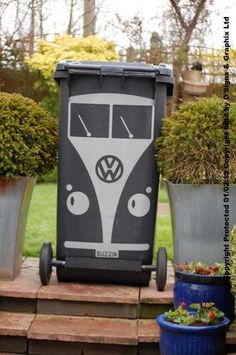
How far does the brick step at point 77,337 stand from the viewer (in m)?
3.89

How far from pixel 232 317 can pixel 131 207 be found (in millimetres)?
1034

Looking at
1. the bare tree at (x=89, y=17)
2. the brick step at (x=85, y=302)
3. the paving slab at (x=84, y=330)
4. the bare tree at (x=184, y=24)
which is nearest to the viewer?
the paving slab at (x=84, y=330)

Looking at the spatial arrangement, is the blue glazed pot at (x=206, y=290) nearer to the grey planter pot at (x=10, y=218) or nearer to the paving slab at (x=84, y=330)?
the paving slab at (x=84, y=330)

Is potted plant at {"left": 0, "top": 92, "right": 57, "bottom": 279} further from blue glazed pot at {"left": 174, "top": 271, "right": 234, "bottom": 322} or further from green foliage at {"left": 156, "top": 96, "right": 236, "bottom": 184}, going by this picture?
blue glazed pot at {"left": 174, "top": 271, "right": 234, "bottom": 322}

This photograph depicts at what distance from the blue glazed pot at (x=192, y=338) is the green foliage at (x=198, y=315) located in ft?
0.14

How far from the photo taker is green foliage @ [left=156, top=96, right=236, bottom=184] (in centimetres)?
418

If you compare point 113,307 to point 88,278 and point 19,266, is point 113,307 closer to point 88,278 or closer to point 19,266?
point 88,278

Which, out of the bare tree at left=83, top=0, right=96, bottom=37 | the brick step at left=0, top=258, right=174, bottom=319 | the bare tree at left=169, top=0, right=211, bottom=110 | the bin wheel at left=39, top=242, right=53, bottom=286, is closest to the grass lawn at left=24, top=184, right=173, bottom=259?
the bin wheel at left=39, top=242, right=53, bottom=286

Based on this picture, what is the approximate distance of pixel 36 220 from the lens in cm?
731

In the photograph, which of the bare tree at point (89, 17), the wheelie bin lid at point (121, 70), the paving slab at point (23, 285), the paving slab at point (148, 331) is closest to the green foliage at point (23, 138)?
the wheelie bin lid at point (121, 70)

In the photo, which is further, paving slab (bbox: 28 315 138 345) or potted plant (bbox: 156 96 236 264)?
potted plant (bbox: 156 96 236 264)

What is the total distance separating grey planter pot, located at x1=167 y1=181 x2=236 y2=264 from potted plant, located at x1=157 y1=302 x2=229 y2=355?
0.79 metres

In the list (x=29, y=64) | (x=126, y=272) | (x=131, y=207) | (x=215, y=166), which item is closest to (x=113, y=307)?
(x=126, y=272)

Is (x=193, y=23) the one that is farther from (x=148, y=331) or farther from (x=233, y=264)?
(x=233, y=264)
